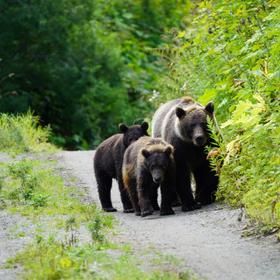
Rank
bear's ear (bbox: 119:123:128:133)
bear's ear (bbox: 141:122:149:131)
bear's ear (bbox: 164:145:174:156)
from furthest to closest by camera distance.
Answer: bear's ear (bbox: 141:122:149:131)
bear's ear (bbox: 119:123:128:133)
bear's ear (bbox: 164:145:174:156)

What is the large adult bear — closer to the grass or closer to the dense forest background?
the dense forest background

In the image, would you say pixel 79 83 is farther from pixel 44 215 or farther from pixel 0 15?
pixel 44 215

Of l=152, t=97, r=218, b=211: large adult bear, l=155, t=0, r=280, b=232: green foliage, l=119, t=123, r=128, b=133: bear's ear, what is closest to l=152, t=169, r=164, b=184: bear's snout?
l=152, t=97, r=218, b=211: large adult bear

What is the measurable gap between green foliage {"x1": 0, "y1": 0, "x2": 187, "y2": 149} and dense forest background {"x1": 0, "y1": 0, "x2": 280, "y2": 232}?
0.03 m

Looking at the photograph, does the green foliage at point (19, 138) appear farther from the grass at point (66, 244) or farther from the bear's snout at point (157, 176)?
the bear's snout at point (157, 176)

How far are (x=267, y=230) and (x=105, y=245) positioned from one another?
1.74 m

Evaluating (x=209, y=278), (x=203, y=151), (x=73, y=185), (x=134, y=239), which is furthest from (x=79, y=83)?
(x=209, y=278)

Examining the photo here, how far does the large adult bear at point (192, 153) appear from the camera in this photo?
13.1m

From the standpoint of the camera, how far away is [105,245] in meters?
9.80

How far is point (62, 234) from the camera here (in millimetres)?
10703

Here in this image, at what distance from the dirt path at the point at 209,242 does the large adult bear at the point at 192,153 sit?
33 cm

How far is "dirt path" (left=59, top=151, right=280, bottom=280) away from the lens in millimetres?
8875

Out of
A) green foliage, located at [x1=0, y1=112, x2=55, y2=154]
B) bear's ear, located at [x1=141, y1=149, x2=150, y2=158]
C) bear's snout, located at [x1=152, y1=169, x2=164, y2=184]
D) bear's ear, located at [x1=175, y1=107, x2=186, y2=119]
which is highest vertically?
bear's ear, located at [x1=175, y1=107, x2=186, y2=119]

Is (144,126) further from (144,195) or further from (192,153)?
(144,195)
